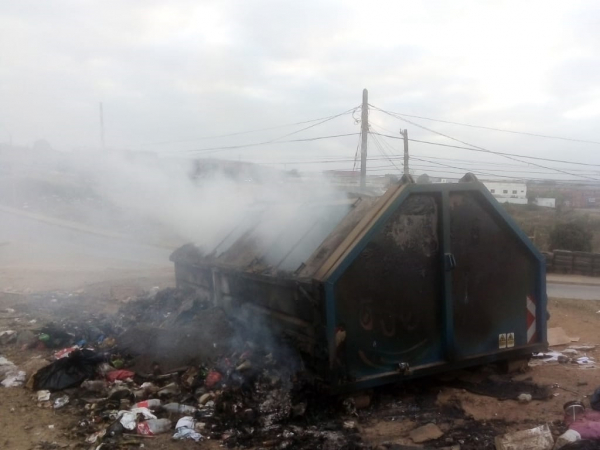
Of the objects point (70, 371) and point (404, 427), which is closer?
point (404, 427)

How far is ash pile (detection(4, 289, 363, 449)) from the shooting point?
412cm

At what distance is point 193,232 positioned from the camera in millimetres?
7977

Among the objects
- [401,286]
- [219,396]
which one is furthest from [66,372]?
[401,286]

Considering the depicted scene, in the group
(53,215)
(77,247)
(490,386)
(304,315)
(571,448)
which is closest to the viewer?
(571,448)

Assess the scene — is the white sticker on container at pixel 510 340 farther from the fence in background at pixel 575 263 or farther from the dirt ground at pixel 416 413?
the fence in background at pixel 575 263

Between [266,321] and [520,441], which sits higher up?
[266,321]

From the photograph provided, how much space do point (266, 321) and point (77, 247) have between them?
58.9 feet

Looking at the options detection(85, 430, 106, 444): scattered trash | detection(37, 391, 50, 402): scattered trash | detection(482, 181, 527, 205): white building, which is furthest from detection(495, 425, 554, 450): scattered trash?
detection(482, 181, 527, 205): white building

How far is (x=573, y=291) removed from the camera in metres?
13.9

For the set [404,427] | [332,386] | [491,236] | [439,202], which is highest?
[439,202]

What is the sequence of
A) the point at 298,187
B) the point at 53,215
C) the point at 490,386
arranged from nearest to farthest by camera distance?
the point at 490,386 → the point at 298,187 → the point at 53,215

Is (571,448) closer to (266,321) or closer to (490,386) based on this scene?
(490,386)

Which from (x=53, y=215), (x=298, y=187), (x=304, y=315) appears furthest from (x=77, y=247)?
(x=304, y=315)

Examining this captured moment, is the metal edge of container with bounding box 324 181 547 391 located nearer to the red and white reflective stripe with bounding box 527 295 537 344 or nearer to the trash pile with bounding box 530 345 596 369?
the red and white reflective stripe with bounding box 527 295 537 344
